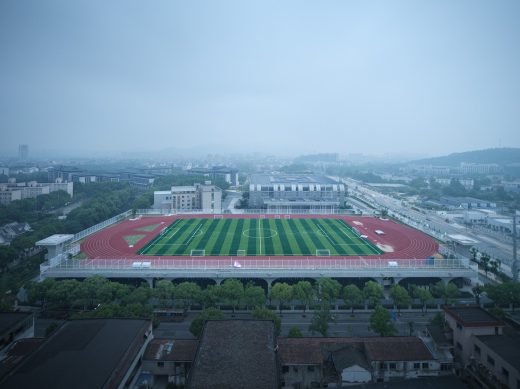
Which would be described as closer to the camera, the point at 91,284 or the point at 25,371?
the point at 25,371

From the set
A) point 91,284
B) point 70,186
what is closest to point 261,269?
point 91,284

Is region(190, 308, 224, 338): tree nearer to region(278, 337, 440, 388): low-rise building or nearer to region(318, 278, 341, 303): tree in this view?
region(278, 337, 440, 388): low-rise building

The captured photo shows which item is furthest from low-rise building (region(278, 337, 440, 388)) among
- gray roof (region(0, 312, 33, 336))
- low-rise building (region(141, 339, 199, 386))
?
gray roof (region(0, 312, 33, 336))

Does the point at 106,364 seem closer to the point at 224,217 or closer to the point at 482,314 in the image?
the point at 482,314

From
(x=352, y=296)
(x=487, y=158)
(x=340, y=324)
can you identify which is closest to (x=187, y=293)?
(x=340, y=324)

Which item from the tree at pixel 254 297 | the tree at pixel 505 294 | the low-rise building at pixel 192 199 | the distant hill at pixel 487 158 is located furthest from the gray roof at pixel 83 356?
the distant hill at pixel 487 158

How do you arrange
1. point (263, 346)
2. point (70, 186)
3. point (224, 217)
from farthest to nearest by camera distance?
point (70, 186) < point (224, 217) < point (263, 346)

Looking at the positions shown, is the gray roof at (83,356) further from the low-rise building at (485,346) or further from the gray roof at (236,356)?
the low-rise building at (485,346)
